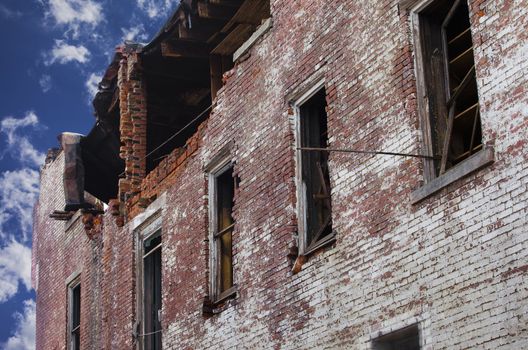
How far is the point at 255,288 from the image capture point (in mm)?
13391

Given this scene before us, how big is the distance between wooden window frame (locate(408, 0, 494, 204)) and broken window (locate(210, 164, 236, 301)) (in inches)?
166

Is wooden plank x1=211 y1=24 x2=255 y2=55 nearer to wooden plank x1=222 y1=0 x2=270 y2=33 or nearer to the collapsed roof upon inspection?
the collapsed roof

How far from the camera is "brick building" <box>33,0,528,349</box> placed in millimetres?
9742

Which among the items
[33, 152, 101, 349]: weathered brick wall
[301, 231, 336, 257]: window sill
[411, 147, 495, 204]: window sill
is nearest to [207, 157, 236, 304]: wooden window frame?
[301, 231, 336, 257]: window sill

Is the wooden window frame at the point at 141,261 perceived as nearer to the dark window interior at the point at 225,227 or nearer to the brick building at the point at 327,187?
the brick building at the point at 327,187

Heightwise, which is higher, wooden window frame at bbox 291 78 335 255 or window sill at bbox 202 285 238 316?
wooden window frame at bbox 291 78 335 255

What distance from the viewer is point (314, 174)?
13.0 meters

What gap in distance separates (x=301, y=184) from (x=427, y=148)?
2.53m

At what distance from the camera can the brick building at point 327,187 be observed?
974 centimetres

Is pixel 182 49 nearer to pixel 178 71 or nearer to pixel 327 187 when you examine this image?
pixel 178 71

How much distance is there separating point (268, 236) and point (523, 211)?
4.54 metres

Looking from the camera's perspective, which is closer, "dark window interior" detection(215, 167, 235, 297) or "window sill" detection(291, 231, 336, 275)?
"window sill" detection(291, 231, 336, 275)

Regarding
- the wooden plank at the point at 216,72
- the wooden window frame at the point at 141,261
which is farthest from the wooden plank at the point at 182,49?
the wooden window frame at the point at 141,261

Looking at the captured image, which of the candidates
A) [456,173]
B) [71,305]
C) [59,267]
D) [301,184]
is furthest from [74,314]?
[456,173]
